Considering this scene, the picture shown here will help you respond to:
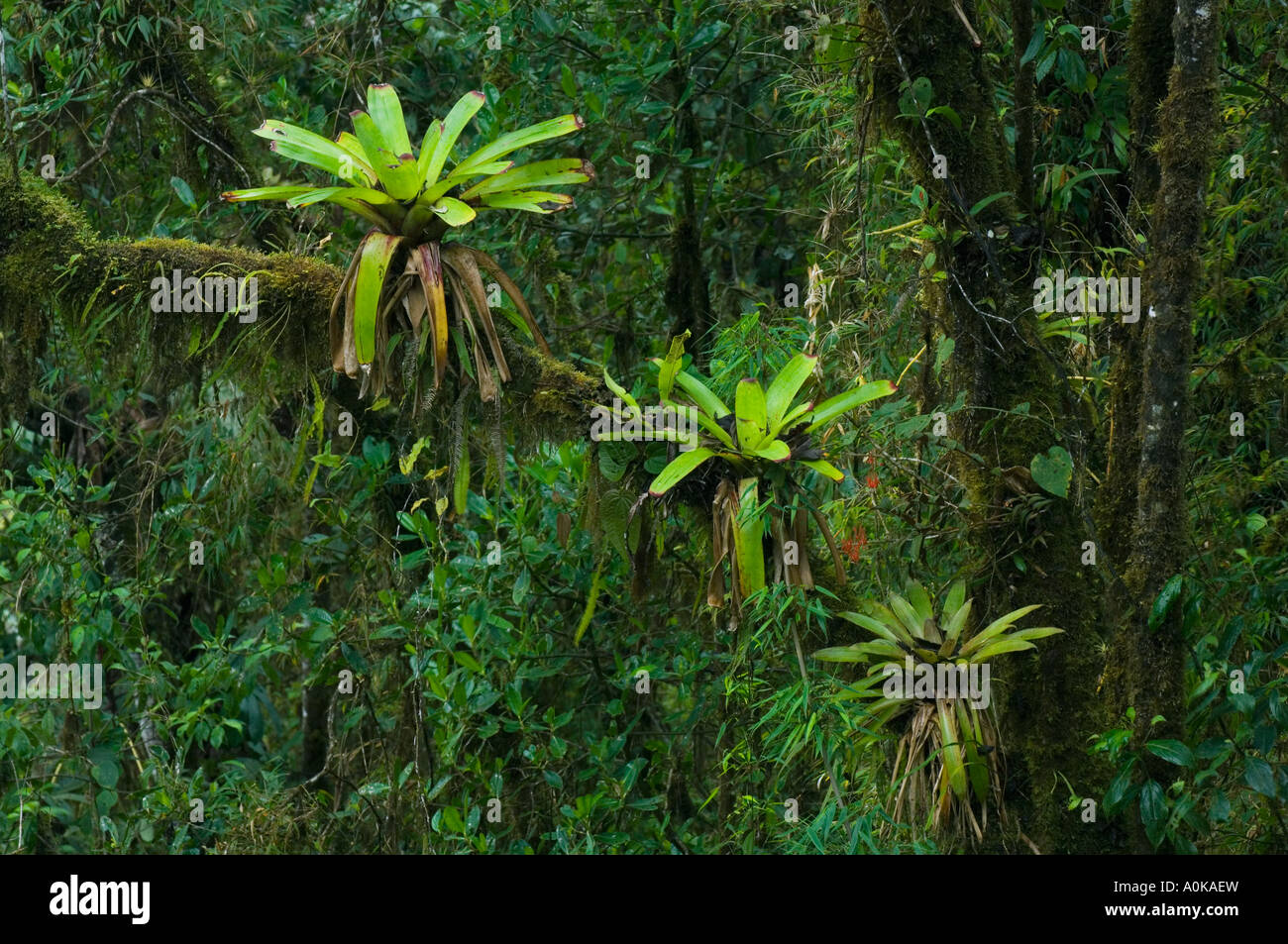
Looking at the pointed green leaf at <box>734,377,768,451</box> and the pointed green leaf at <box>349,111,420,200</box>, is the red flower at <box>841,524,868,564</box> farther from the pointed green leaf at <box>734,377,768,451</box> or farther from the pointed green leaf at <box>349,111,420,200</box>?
the pointed green leaf at <box>349,111,420,200</box>

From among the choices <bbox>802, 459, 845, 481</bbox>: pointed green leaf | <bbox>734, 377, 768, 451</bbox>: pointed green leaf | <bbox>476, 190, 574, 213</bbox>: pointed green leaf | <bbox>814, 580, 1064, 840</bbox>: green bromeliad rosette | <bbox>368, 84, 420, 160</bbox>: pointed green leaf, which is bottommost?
<bbox>814, 580, 1064, 840</bbox>: green bromeliad rosette

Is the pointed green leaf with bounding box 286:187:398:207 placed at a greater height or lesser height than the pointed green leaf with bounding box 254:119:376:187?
lesser

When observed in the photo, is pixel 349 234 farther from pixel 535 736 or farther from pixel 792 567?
pixel 792 567

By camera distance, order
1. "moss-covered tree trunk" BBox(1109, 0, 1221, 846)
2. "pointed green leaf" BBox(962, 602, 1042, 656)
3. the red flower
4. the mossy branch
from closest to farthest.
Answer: "moss-covered tree trunk" BBox(1109, 0, 1221, 846) < "pointed green leaf" BBox(962, 602, 1042, 656) < the mossy branch < the red flower

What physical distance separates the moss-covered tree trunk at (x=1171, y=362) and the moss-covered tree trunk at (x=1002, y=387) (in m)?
0.17

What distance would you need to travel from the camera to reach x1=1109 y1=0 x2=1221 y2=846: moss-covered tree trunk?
258 centimetres

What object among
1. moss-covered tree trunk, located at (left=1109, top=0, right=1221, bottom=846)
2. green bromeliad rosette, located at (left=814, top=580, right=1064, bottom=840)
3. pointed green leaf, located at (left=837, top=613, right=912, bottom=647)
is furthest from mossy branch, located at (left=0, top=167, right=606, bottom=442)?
moss-covered tree trunk, located at (left=1109, top=0, right=1221, bottom=846)

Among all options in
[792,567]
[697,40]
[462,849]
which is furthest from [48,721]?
[697,40]

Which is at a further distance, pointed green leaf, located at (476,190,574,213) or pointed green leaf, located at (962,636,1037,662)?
pointed green leaf, located at (476,190,574,213)

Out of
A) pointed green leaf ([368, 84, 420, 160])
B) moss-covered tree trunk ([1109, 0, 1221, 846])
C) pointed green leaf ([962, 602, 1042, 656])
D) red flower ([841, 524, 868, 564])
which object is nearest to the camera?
moss-covered tree trunk ([1109, 0, 1221, 846])

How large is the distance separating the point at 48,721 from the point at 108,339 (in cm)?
169

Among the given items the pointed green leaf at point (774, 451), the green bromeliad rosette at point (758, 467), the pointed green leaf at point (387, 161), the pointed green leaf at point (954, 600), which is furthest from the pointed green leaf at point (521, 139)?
the pointed green leaf at point (954, 600)

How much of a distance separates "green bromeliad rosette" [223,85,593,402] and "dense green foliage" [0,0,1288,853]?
0.17 m
